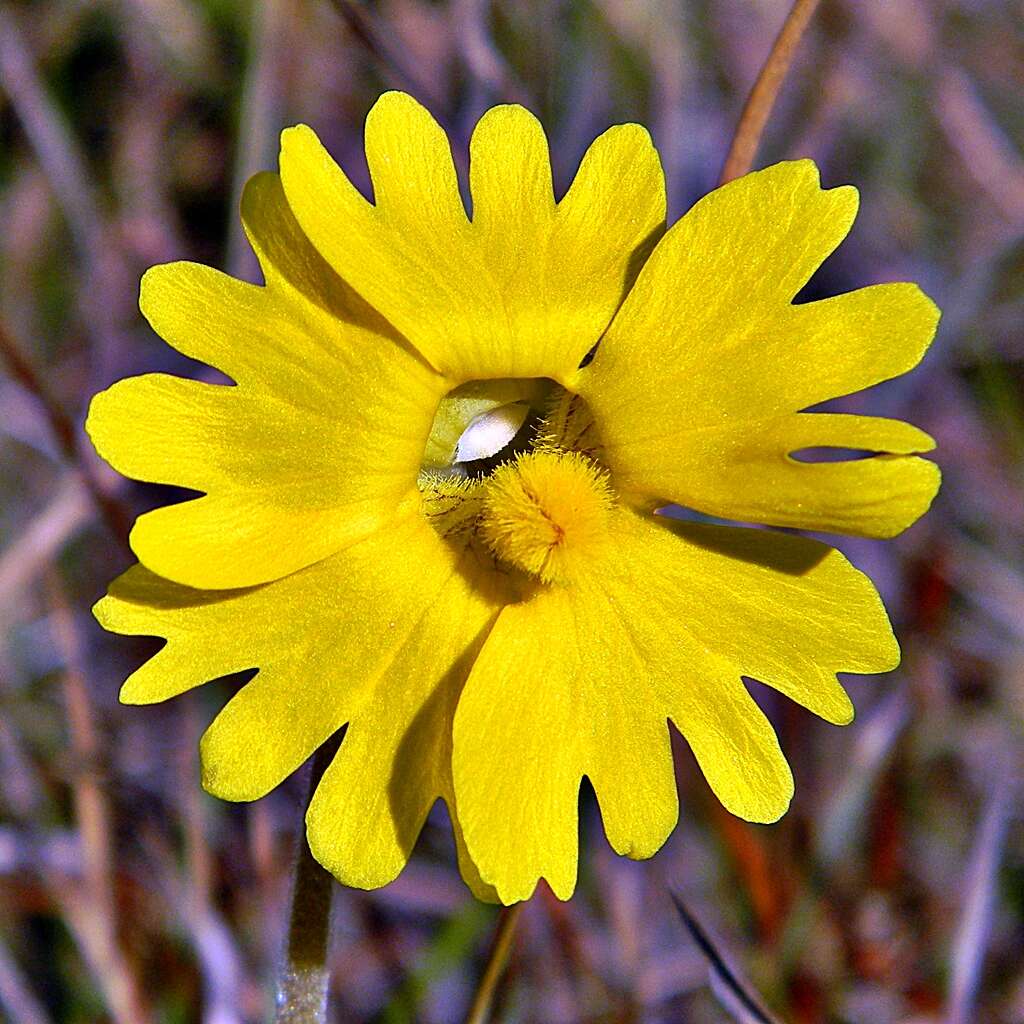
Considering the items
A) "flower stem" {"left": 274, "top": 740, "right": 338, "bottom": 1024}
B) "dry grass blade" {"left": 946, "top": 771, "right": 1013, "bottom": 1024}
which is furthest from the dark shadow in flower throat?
"dry grass blade" {"left": 946, "top": 771, "right": 1013, "bottom": 1024}

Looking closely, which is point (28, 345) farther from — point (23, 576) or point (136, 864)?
point (136, 864)

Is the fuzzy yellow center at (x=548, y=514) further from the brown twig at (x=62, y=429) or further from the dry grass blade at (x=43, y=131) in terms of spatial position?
the dry grass blade at (x=43, y=131)

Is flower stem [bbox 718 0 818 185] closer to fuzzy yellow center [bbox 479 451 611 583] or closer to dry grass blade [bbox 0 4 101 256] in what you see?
fuzzy yellow center [bbox 479 451 611 583]

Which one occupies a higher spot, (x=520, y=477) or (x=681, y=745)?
(x=681, y=745)

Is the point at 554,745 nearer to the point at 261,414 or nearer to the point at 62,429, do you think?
the point at 261,414

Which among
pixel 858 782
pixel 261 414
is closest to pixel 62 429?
pixel 261 414

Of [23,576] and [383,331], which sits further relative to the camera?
[23,576]

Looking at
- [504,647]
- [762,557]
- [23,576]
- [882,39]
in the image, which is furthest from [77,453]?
[882,39]
